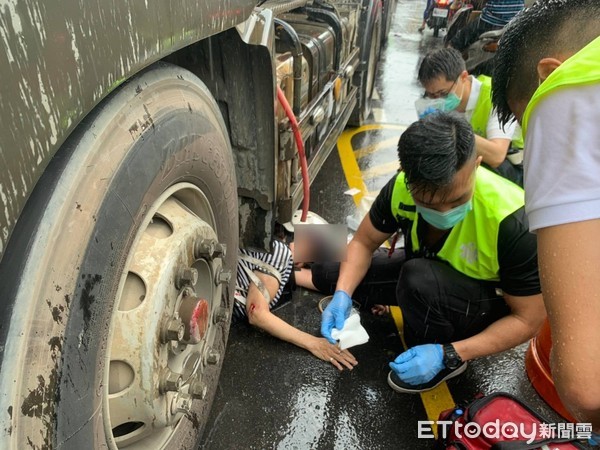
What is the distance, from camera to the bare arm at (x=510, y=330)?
68.0 inches

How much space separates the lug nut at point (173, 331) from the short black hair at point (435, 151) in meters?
→ 0.92

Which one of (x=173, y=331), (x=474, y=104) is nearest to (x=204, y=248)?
(x=173, y=331)

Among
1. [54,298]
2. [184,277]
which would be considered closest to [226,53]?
[184,277]

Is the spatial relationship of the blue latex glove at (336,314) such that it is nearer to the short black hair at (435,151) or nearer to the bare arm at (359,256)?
the bare arm at (359,256)

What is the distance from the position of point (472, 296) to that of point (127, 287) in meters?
1.34

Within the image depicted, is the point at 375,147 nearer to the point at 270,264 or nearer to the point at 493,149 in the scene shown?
the point at 493,149

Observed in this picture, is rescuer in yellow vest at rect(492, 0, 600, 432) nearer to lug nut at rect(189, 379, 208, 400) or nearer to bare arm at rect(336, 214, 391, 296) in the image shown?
lug nut at rect(189, 379, 208, 400)

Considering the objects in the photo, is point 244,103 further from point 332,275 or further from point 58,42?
point 332,275

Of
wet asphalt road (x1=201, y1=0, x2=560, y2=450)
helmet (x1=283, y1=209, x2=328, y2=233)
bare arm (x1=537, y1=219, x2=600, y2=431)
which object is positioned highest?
bare arm (x1=537, y1=219, x2=600, y2=431)

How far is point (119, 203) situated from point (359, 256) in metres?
1.51

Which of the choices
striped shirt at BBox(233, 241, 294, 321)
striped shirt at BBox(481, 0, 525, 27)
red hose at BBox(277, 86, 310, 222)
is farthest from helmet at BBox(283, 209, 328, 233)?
striped shirt at BBox(481, 0, 525, 27)

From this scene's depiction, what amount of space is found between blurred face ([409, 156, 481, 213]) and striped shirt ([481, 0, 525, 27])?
2868 millimetres

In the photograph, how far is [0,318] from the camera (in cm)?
63

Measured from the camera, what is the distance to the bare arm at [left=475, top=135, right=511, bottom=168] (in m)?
2.51
